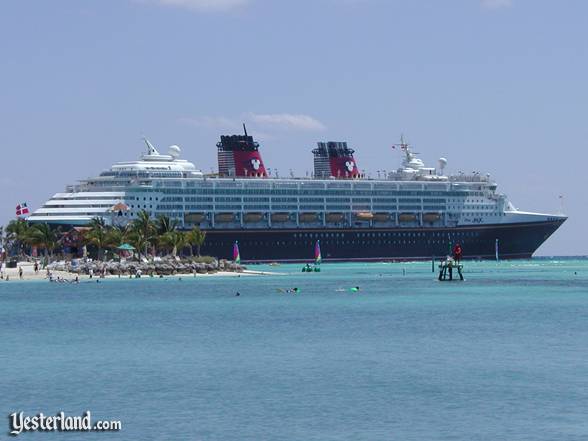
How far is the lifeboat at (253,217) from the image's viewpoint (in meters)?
158

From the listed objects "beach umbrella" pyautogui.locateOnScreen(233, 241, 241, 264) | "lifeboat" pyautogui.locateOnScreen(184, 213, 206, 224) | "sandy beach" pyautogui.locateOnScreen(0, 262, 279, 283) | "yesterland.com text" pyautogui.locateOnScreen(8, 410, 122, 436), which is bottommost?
"yesterland.com text" pyautogui.locateOnScreen(8, 410, 122, 436)

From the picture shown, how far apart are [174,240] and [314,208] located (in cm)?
3663

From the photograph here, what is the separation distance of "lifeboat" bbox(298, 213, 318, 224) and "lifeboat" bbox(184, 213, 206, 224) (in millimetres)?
12604

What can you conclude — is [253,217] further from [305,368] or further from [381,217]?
[305,368]

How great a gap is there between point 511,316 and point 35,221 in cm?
9316

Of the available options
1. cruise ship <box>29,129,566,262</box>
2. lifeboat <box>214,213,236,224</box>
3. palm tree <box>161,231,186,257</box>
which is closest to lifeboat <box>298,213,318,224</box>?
cruise ship <box>29,129,566,262</box>

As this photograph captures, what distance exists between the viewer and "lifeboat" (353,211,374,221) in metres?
165

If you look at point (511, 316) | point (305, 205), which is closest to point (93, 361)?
point (511, 316)

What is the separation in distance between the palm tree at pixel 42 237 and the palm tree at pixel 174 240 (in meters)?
14.1

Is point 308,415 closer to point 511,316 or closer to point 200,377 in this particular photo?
point 200,377

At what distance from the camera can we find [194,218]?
6122 inches

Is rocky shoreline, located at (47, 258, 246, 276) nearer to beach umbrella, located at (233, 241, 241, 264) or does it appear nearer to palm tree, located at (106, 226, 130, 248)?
palm tree, located at (106, 226, 130, 248)

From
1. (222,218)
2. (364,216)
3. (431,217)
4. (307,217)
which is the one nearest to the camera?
(222,218)

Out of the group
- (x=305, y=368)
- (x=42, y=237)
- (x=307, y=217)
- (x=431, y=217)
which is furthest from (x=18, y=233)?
(x=305, y=368)
